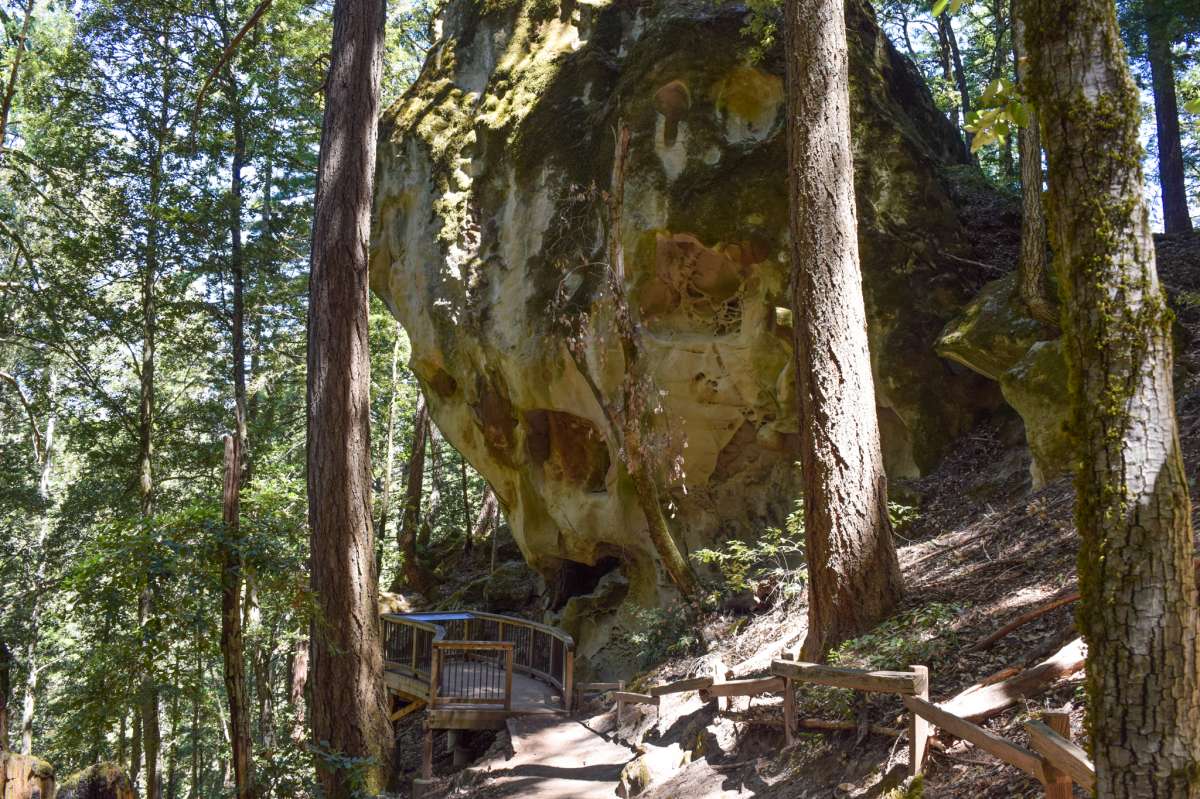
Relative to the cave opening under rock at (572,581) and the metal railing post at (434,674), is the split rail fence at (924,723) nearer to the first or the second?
the metal railing post at (434,674)

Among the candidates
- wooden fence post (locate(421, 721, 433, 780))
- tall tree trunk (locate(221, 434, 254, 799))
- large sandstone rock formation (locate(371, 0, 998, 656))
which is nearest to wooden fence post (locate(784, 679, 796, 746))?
tall tree trunk (locate(221, 434, 254, 799))

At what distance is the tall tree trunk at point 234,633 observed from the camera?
5.58 m

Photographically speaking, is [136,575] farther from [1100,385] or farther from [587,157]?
[587,157]

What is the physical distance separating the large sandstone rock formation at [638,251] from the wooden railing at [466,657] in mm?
1807

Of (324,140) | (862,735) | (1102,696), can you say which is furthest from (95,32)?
(1102,696)

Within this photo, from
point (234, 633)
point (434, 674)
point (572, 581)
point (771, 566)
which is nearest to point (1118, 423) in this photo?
point (234, 633)

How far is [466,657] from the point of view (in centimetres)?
1388

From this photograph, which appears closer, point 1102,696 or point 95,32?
point 1102,696

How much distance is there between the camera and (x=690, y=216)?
12070mm

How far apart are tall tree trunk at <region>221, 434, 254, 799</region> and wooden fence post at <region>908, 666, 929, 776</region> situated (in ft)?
13.7

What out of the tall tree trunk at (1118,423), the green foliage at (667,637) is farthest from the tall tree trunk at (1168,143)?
the tall tree trunk at (1118,423)

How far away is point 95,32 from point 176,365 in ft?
29.9

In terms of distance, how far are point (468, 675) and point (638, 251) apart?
24.5 feet

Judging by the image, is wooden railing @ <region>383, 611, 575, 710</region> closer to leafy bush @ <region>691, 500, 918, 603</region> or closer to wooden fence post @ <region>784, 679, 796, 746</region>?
leafy bush @ <region>691, 500, 918, 603</region>
